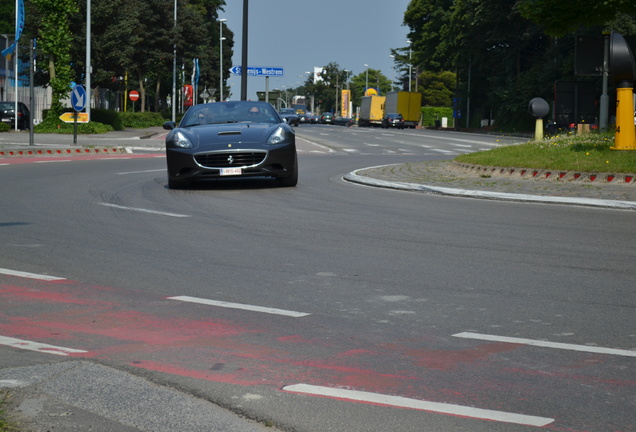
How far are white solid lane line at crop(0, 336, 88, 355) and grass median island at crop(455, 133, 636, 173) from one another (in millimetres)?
14029

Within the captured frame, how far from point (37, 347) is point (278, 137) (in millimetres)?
10948

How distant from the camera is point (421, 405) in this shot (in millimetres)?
4520

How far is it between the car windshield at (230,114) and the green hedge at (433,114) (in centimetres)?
10516

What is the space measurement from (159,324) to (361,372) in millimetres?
1641

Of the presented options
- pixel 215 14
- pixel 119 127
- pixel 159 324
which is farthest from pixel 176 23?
pixel 159 324

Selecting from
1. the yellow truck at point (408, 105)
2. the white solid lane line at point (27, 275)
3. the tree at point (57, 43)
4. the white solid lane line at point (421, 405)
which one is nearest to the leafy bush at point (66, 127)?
the tree at point (57, 43)

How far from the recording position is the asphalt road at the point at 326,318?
4523 mm

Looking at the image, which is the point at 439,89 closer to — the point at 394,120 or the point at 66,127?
the point at 394,120

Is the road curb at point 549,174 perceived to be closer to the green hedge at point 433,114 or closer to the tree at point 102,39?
the tree at point 102,39

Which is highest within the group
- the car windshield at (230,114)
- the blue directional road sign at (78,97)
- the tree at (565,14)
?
the tree at (565,14)

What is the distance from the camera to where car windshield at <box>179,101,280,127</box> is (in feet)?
56.8

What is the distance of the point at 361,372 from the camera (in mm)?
5094

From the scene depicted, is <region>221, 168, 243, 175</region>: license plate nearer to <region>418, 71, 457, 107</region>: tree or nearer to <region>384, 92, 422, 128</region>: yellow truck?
<region>384, 92, 422, 128</region>: yellow truck

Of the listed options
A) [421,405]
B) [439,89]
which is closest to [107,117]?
[421,405]
